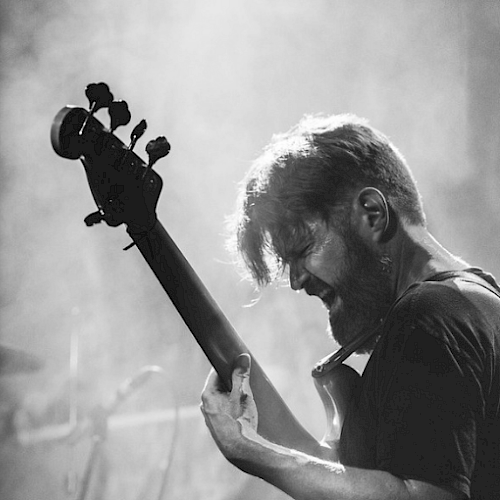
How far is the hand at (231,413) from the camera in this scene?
113 centimetres

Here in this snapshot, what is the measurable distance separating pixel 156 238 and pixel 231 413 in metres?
0.41

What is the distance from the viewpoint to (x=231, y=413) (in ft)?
3.97

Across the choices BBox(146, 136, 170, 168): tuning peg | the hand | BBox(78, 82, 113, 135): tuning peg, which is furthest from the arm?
BBox(78, 82, 113, 135): tuning peg

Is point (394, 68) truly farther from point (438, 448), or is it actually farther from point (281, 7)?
point (438, 448)

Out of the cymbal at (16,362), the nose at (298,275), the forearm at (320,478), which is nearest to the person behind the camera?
the forearm at (320,478)

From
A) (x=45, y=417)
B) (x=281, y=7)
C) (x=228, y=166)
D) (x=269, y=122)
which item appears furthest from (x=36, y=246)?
(x=281, y=7)

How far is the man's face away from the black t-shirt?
0.27 metres

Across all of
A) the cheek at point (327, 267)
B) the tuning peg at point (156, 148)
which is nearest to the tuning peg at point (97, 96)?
the tuning peg at point (156, 148)

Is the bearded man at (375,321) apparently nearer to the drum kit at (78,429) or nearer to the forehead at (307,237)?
the forehead at (307,237)

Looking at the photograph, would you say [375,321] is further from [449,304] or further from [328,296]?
[449,304]

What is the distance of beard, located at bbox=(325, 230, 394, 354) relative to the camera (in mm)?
1362

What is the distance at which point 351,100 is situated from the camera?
381 centimetres

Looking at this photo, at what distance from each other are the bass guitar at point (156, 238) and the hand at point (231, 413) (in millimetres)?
44

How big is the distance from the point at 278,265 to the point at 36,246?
2.11 metres
